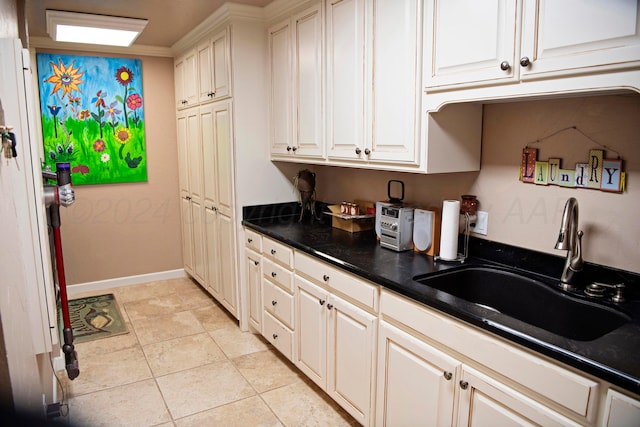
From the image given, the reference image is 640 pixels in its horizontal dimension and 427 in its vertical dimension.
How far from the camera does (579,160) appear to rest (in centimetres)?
179

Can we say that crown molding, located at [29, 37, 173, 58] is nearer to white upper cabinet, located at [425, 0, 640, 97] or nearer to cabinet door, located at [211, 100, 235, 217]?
cabinet door, located at [211, 100, 235, 217]

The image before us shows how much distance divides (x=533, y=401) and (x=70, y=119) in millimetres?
4329

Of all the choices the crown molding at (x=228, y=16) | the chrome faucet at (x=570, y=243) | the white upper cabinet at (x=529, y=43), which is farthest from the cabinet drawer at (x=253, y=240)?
the chrome faucet at (x=570, y=243)

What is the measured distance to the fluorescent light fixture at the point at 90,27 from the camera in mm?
3207

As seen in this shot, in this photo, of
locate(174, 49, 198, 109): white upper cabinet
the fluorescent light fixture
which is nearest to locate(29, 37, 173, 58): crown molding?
locate(174, 49, 198, 109): white upper cabinet

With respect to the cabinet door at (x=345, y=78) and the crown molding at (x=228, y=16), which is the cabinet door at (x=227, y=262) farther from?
the crown molding at (x=228, y=16)

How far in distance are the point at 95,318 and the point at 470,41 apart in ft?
11.6

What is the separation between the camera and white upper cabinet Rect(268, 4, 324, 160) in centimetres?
273

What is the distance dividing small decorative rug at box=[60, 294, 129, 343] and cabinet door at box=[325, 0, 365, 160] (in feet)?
7.58

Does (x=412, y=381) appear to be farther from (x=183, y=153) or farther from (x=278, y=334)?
(x=183, y=153)

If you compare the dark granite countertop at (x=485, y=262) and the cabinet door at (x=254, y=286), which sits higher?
the dark granite countertop at (x=485, y=262)

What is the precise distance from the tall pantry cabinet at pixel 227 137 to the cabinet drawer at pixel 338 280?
98cm

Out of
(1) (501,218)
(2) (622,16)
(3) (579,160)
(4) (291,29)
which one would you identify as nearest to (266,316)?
(1) (501,218)

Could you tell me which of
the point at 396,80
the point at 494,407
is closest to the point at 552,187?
the point at 396,80
